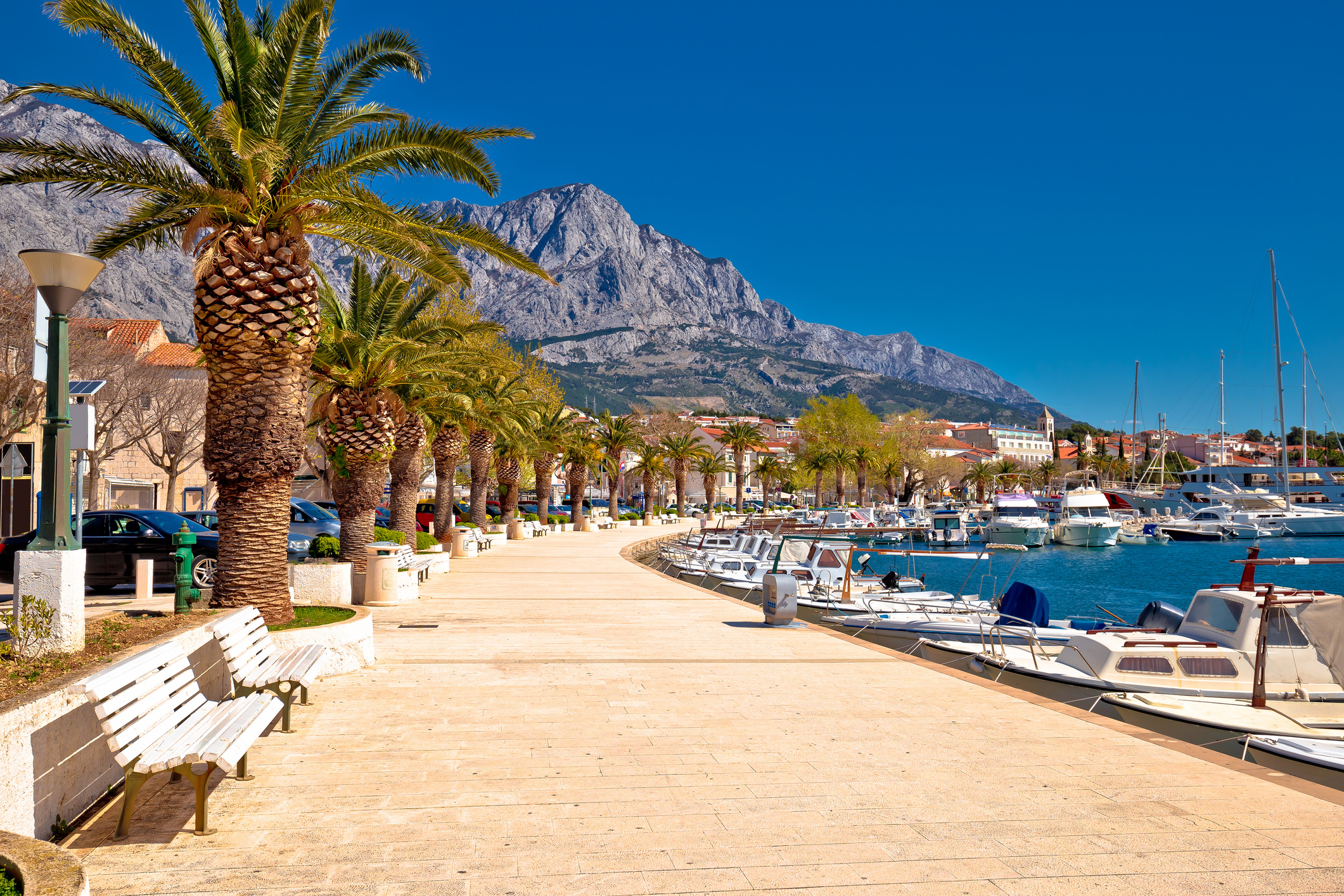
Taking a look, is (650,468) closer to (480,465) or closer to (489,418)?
(480,465)

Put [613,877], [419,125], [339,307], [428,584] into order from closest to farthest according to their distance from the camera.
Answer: [613,877] < [419,125] < [339,307] < [428,584]

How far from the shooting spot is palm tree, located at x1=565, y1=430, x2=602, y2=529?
51344mm

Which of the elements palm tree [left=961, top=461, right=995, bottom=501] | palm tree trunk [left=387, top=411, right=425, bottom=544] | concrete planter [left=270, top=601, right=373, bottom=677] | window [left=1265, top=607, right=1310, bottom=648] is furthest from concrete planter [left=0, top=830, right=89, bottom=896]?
palm tree [left=961, top=461, right=995, bottom=501]

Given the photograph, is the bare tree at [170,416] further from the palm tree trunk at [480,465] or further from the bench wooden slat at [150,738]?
the bench wooden slat at [150,738]

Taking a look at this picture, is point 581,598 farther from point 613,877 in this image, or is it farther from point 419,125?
point 613,877

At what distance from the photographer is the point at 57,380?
6.65 m

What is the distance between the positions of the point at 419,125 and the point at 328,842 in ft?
31.8

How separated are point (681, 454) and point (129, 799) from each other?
64748mm

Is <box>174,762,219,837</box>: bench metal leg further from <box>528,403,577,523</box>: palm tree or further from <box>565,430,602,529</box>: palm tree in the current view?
<box>565,430,602,529</box>: palm tree

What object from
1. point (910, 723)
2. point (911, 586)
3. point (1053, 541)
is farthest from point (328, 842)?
point (1053, 541)

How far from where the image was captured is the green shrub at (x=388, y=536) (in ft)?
65.9

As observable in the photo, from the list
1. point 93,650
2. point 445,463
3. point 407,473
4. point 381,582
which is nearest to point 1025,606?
point 381,582

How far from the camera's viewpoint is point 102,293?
96188mm

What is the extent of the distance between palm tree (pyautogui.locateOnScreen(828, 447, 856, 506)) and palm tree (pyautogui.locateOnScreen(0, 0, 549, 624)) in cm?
7929
